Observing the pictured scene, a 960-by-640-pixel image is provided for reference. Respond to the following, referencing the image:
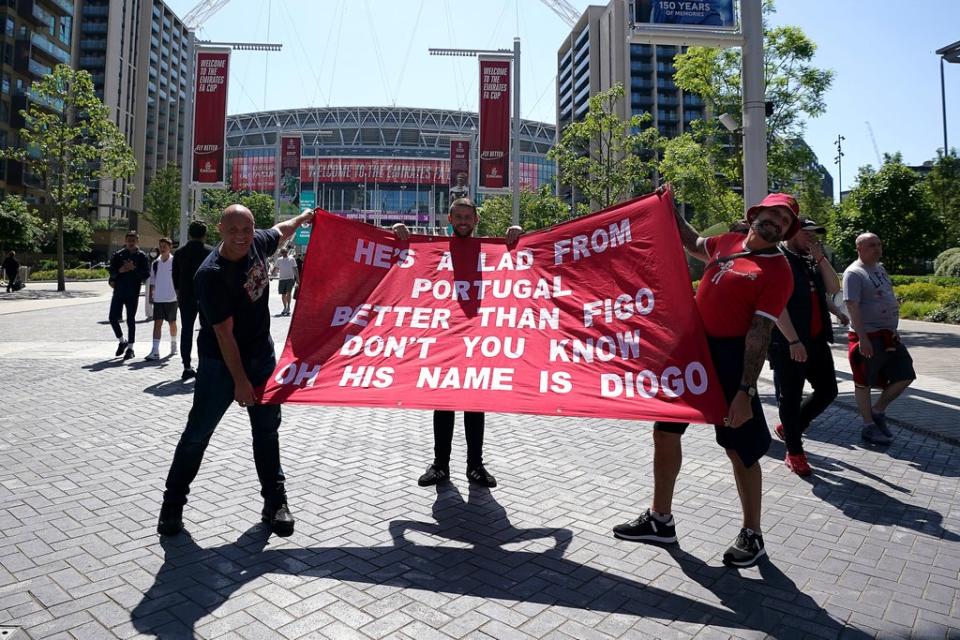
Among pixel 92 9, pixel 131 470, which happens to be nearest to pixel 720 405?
pixel 131 470

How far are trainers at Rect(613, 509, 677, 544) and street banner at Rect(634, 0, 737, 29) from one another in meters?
9.22

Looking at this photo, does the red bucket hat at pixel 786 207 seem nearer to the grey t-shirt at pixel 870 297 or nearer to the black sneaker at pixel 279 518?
the black sneaker at pixel 279 518

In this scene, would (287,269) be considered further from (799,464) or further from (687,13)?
(799,464)

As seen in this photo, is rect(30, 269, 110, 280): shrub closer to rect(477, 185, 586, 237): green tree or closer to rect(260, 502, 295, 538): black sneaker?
rect(477, 185, 586, 237): green tree

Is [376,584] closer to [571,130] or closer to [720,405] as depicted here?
[720,405]

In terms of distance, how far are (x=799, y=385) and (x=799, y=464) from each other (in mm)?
636

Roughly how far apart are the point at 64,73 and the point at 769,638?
129ft

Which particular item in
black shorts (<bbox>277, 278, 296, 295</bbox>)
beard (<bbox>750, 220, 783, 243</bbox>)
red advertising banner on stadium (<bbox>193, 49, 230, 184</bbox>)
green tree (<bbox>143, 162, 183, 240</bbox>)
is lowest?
beard (<bbox>750, 220, 783, 243</bbox>)

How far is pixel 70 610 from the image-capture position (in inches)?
119

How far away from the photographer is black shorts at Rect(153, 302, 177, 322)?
10.6 metres

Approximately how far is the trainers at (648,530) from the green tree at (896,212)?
30.7m

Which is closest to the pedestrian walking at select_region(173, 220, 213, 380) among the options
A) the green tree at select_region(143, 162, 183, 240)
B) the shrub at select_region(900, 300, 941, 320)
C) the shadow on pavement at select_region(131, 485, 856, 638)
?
the shadow on pavement at select_region(131, 485, 856, 638)

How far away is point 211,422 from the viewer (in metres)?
3.98

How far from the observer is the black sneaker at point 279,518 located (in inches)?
155
